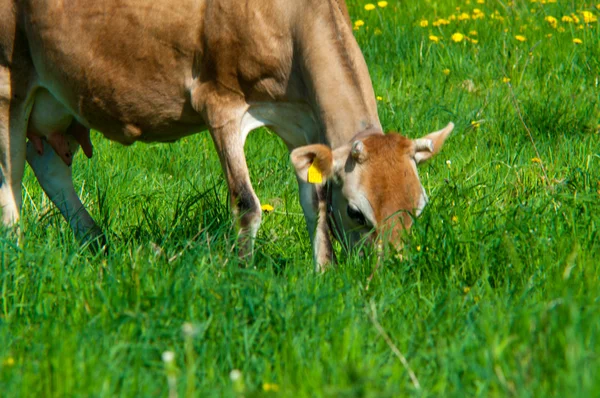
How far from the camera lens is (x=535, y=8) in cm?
979

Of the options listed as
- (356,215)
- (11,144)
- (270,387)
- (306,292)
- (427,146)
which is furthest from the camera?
(11,144)

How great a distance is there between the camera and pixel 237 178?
17.5ft

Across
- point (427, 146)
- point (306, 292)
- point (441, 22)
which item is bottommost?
point (441, 22)

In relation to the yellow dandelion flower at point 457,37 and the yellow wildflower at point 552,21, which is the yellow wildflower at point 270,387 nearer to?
the yellow dandelion flower at point 457,37

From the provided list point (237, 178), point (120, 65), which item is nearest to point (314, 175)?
point (237, 178)

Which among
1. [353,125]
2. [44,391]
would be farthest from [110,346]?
[353,125]

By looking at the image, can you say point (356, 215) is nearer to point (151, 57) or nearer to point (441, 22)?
point (151, 57)

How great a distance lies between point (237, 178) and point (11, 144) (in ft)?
5.50

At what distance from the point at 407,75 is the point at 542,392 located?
599 centimetres

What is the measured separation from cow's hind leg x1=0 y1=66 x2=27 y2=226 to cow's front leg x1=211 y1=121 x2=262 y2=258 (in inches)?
56.7

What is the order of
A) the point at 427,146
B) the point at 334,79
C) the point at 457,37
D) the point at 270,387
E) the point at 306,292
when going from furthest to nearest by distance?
the point at 457,37, the point at 334,79, the point at 427,146, the point at 306,292, the point at 270,387

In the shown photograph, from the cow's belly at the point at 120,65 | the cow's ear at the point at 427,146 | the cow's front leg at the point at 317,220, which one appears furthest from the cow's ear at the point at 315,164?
the cow's belly at the point at 120,65

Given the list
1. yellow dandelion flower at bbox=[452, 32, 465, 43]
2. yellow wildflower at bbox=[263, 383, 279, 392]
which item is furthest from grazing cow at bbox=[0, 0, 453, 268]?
yellow dandelion flower at bbox=[452, 32, 465, 43]

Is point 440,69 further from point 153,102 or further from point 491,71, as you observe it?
point 153,102
